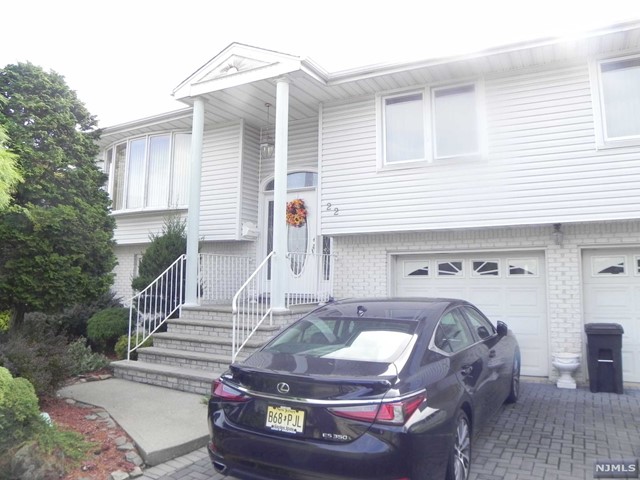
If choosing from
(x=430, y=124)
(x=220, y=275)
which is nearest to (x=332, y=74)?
(x=430, y=124)

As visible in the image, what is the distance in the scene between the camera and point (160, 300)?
29.3 feet

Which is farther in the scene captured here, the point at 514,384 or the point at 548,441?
the point at 514,384

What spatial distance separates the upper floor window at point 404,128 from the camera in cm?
844

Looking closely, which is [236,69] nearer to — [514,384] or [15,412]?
[15,412]

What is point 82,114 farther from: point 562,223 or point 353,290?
point 562,223

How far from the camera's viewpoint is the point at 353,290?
9055 mm

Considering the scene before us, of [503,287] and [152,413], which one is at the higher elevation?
[503,287]

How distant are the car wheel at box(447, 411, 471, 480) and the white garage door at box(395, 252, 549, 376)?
14.7ft

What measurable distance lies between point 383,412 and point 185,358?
4821mm

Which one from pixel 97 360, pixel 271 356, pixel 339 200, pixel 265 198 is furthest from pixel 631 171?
pixel 97 360

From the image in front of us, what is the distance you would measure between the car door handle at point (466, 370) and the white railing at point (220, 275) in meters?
5.81

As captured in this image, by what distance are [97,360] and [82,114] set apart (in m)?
3.97

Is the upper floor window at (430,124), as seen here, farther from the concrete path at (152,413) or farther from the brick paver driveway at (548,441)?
the concrete path at (152,413)

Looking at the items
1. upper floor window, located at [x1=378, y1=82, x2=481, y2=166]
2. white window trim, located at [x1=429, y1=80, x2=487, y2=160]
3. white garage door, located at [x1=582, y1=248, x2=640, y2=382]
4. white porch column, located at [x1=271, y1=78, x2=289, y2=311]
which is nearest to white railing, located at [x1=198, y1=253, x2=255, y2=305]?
white porch column, located at [x1=271, y1=78, x2=289, y2=311]
